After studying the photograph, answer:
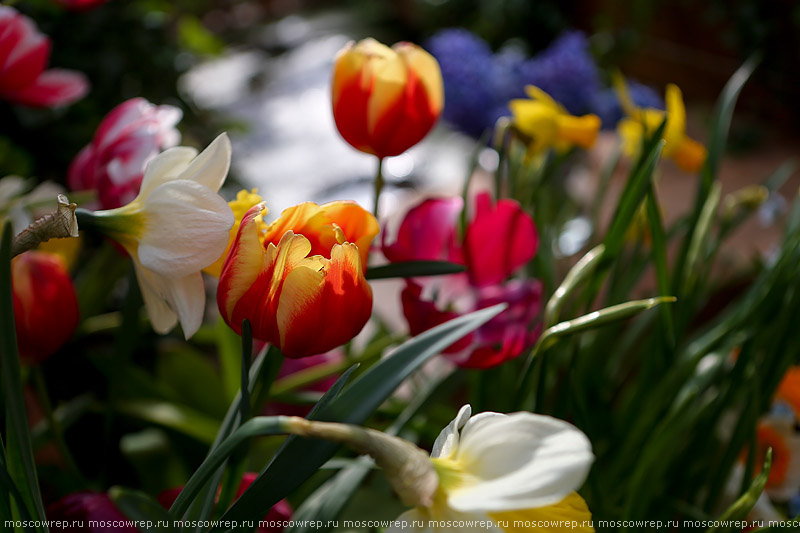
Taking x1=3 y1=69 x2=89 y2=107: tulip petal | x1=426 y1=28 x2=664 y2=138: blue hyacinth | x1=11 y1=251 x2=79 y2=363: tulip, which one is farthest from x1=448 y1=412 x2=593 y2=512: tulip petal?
x1=426 y1=28 x2=664 y2=138: blue hyacinth

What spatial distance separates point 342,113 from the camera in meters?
0.30

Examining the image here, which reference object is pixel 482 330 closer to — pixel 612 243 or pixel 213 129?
pixel 612 243

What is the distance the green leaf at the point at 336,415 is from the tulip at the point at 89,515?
0.09 meters

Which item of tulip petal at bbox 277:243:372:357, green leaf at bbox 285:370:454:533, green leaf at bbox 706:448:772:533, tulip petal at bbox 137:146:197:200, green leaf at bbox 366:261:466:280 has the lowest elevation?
green leaf at bbox 285:370:454:533

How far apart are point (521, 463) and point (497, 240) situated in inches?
6.7

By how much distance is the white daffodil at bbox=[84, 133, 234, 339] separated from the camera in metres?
0.22

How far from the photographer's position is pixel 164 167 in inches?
9.4

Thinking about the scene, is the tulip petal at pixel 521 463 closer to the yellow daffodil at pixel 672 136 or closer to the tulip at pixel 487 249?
the tulip at pixel 487 249

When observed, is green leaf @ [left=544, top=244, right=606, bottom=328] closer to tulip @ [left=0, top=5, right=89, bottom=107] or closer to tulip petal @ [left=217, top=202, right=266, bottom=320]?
tulip petal @ [left=217, top=202, right=266, bottom=320]

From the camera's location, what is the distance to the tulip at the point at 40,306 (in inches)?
11.2

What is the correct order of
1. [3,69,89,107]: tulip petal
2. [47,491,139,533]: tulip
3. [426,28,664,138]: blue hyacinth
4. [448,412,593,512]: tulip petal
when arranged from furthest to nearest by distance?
1. [426,28,664,138]: blue hyacinth
2. [3,69,89,107]: tulip petal
3. [47,491,139,533]: tulip
4. [448,412,593,512]: tulip petal

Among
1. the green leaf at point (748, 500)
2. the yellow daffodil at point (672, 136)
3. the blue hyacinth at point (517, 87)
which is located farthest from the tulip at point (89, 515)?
the blue hyacinth at point (517, 87)

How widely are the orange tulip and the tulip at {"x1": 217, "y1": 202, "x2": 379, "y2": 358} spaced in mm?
85

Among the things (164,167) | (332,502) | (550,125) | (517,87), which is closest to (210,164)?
(164,167)
